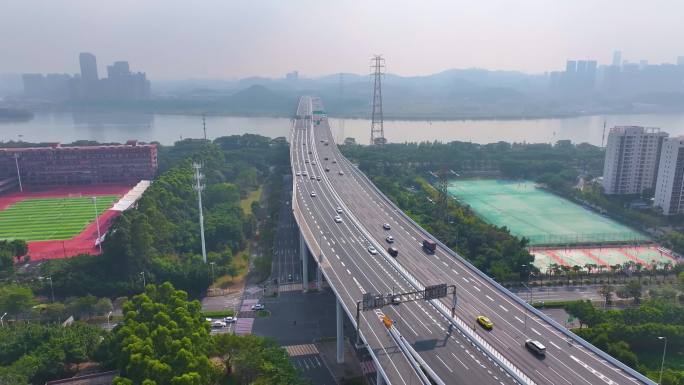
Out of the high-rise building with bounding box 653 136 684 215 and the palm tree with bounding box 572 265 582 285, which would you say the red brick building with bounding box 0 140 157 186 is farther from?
the high-rise building with bounding box 653 136 684 215

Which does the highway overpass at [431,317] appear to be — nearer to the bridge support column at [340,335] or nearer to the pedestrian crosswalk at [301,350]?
the bridge support column at [340,335]

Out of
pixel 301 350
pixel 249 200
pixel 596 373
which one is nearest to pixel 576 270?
pixel 596 373

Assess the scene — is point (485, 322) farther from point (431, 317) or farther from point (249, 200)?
point (249, 200)

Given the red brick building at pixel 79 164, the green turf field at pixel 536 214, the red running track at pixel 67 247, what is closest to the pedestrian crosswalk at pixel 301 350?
the red running track at pixel 67 247

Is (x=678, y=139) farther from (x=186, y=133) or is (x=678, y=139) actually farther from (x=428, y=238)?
(x=186, y=133)

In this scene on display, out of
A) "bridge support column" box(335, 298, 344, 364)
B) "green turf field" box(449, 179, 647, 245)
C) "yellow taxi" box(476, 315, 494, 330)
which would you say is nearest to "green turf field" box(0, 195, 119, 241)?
"bridge support column" box(335, 298, 344, 364)

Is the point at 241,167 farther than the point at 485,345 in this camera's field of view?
Yes

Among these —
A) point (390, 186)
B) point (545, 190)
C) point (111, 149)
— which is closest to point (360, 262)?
point (390, 186)
